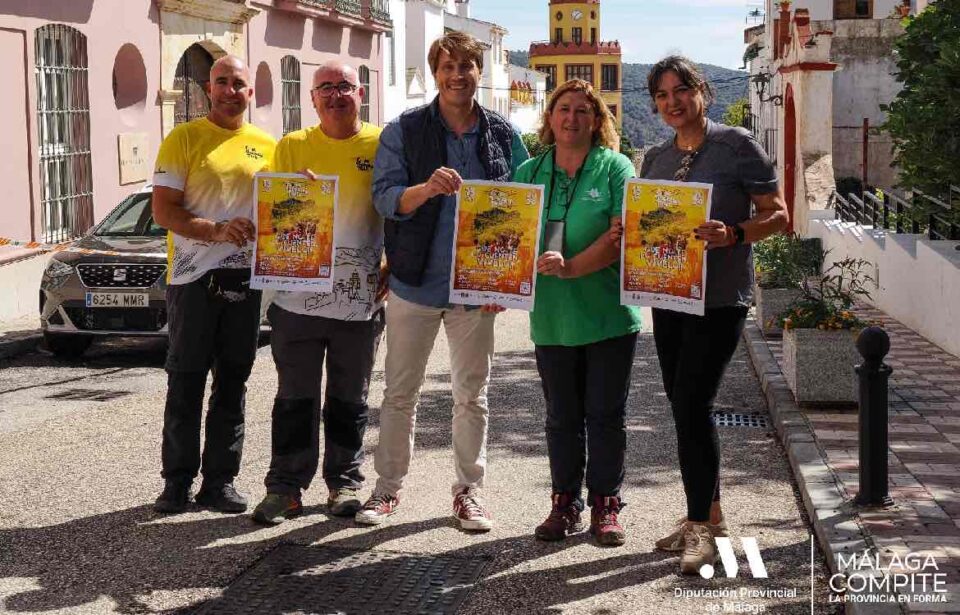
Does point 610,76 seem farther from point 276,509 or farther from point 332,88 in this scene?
point 276,509

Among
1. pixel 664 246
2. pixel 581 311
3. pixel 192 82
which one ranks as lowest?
pixel 581 311

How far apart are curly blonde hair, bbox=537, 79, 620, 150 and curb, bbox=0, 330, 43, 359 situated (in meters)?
7.72

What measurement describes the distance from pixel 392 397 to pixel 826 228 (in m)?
16.8

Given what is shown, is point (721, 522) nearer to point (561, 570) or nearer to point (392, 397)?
point (561, 570)

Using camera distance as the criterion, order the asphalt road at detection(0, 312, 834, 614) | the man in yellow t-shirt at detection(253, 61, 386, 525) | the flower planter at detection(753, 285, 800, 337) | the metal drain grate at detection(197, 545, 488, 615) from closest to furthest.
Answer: the metal drain grate at detection(197, 545, 488, 615) < the asphalt road at detection(0, 312, 834, 614) < the man in yellow t-shirt at detection(253, 61, 386, 525) < the flower planter at detection(753, 285, 800, 337)

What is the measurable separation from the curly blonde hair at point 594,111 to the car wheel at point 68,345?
7254 millimetres

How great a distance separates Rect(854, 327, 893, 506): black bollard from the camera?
247 inches

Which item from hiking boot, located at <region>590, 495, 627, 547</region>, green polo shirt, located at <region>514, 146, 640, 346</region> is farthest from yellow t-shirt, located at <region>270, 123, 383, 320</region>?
hiking boot, located at <region>590, 495, 627, 547</region>

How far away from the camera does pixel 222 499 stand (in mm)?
6539

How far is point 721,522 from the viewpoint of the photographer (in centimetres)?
590

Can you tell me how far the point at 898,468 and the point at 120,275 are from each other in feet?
23.1

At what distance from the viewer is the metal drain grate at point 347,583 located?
17.0 feet

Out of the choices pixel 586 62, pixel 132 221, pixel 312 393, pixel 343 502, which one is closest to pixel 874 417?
pixel 343 502

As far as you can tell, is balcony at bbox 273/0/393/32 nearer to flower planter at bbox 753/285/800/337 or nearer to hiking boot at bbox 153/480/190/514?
flower planter at bbox 753/285/800/337
